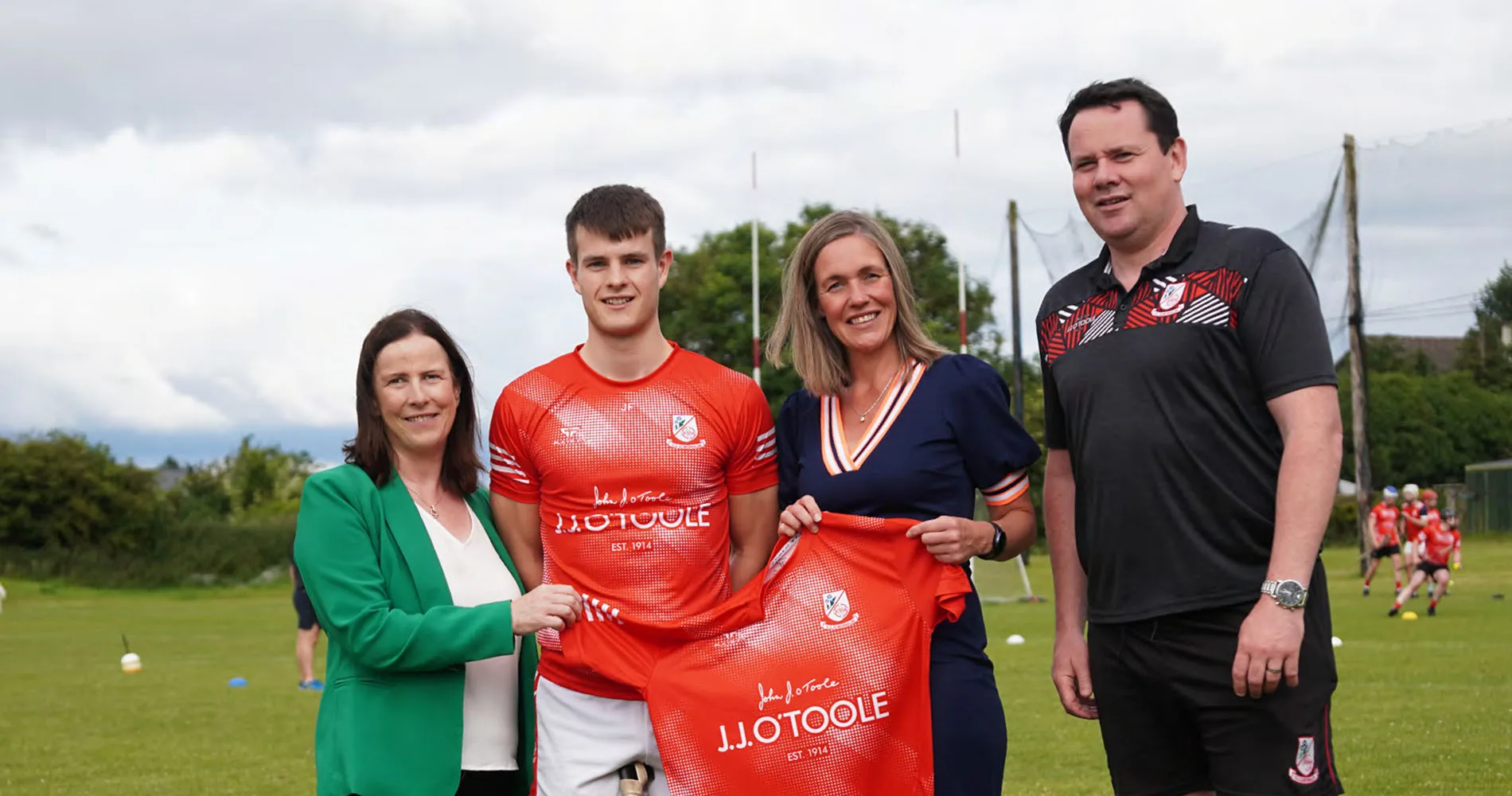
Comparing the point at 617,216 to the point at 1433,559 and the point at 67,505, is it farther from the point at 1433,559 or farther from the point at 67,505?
the point at 67,505

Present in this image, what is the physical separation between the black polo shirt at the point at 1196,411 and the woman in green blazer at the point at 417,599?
142 cm

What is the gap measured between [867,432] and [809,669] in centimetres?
66

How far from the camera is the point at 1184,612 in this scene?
359 centimetres

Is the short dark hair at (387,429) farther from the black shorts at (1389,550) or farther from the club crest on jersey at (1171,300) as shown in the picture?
the black shorts at (1389,550)

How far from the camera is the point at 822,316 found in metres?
4.30

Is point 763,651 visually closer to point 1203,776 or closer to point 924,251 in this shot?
point 1203,776

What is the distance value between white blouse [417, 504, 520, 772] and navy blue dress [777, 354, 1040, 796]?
877 mm

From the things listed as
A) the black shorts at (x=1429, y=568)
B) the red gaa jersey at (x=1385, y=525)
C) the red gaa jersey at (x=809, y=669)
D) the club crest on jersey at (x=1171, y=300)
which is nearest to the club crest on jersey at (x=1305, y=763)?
the red gaa jersey at (x=809, y=669)

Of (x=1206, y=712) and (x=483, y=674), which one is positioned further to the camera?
(x=483, y=674)

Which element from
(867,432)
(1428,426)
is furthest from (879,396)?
(1428,426)

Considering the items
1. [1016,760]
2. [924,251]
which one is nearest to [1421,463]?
[924,251]

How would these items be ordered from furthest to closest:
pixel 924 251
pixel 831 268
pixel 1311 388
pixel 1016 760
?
pixel 924 251 → pixel 1016 760 → pixel 831 268 → pixel 1311 388

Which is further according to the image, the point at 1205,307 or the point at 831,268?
the point at 831,268

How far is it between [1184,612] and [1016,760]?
21.1ft
